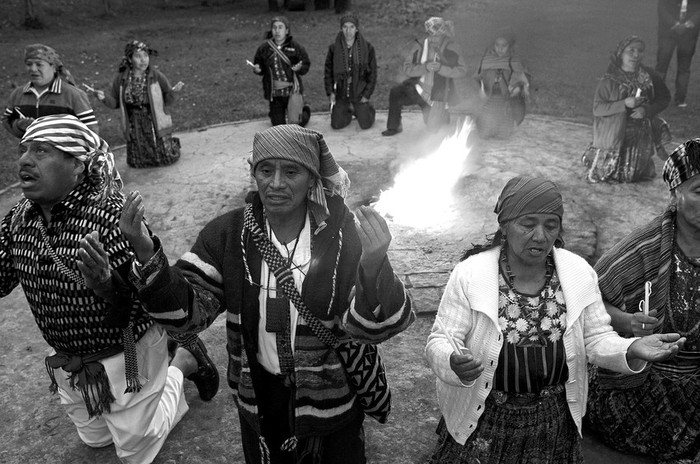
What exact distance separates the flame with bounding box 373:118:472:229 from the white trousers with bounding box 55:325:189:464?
339cm

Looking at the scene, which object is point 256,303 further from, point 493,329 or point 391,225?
point 391,225

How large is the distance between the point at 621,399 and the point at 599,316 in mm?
1082

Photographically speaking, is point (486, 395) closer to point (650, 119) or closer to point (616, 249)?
point (616, 249)

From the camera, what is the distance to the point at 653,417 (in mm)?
3459

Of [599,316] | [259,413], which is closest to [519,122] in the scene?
[599,316]

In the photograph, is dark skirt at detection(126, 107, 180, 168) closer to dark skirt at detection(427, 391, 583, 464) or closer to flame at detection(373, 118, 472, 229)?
flame at detection(373, 118, 472, 229)

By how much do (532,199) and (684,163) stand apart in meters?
0.97

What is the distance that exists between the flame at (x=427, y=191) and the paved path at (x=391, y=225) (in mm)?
126

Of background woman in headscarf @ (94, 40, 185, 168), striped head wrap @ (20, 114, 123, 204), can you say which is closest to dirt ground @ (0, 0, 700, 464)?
background woman in headscarf @ (94, 40, 185, 168)

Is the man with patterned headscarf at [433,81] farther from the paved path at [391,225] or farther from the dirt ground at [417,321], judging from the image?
the dirt ground at [417,321]

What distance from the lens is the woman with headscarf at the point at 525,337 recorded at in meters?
2.70

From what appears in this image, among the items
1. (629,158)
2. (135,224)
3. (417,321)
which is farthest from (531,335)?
(629,158)

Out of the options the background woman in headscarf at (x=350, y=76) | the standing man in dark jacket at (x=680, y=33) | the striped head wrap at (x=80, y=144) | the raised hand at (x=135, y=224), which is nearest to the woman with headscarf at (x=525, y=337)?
the raised hand at (x=135, y=224)

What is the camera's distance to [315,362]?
8.76ft
